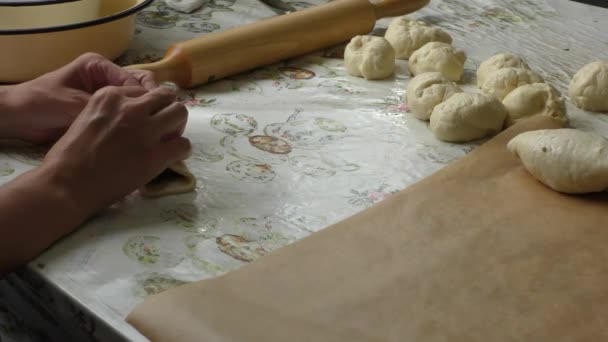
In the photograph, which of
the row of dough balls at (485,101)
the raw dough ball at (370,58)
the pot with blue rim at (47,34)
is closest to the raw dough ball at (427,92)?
the row of dough balls at (485,101)

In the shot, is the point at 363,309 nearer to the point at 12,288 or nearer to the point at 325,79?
the point at 12,288

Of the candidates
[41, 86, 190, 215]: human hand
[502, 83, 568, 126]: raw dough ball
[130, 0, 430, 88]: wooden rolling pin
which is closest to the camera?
[41, 86, 190, 215]: human hand

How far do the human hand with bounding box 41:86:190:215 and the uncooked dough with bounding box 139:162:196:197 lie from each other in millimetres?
23

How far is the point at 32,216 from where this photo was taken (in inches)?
34.4

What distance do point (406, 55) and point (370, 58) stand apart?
0.13m

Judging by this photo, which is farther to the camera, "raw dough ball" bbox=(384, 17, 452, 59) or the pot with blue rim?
"raw dough ball" bbox=(384, 17, 452, 59)

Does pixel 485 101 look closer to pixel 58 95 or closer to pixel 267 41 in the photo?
pixel 267 41

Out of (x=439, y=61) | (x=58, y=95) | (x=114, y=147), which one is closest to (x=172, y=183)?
(x=114, y=147)

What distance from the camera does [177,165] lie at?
3.39 ft

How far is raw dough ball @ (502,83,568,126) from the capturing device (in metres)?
1.21

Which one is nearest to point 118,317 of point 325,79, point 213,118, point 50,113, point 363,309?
point 363,309

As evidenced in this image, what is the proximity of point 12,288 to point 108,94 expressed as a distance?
0.27m

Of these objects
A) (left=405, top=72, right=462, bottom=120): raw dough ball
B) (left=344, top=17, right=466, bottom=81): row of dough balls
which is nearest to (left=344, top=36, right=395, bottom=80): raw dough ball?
(left=344, top=17, right=466, bottom=81): row of dough balls

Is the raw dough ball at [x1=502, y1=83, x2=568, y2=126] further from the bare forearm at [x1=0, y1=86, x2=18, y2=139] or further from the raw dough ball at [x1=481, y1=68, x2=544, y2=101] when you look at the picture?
the bare forearm at [x1=0, y1=86, x2=18, y2=139]
